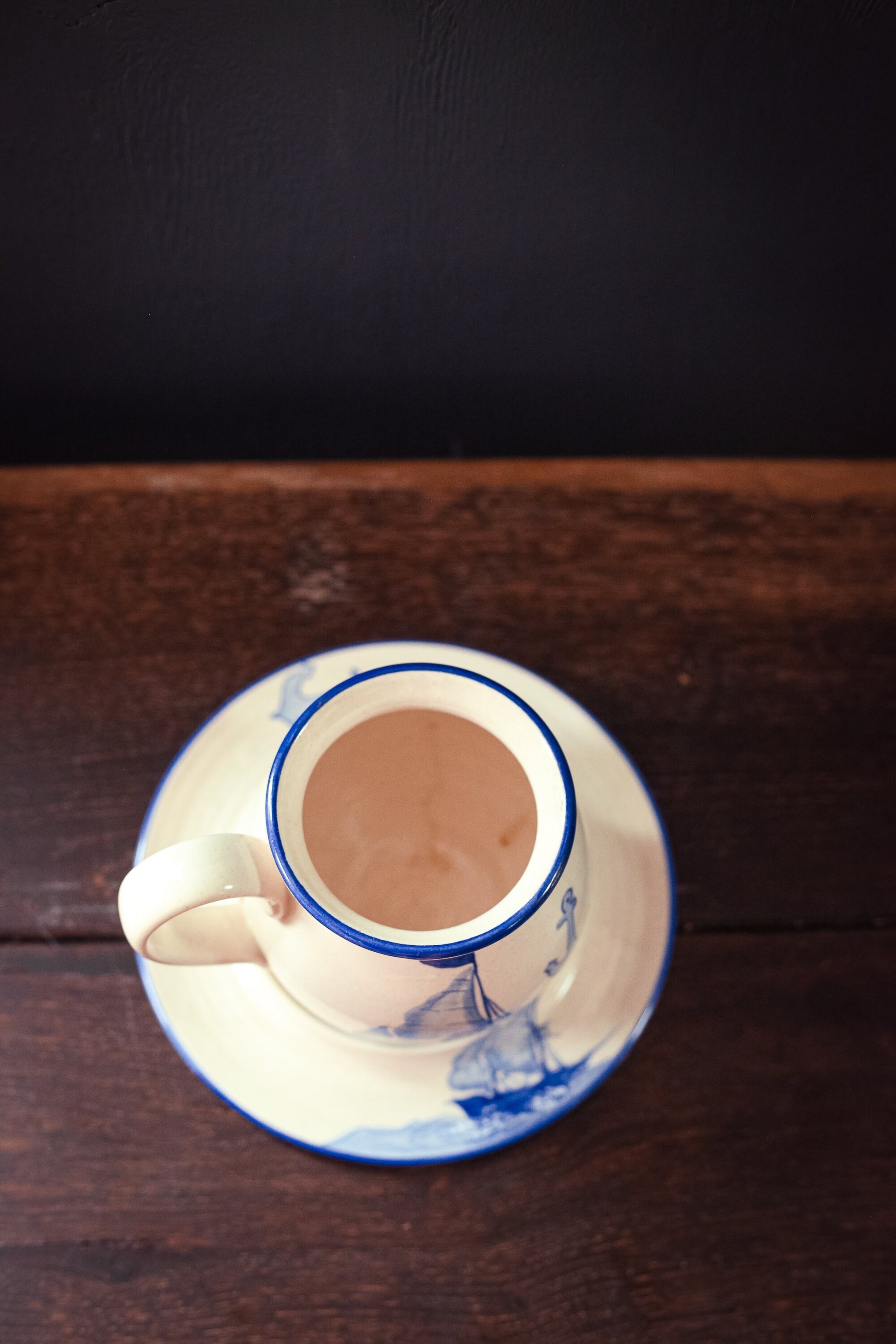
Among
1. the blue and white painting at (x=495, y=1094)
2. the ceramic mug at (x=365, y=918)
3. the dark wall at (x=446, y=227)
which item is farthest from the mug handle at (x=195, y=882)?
the dark wall at (x=446, y=227)

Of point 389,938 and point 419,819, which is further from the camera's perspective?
point 419,819

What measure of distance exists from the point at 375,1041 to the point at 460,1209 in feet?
0.28

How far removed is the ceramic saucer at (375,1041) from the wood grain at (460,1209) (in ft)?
0.12

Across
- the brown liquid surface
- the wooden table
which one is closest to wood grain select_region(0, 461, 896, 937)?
the wooden table

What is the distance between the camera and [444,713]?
338 millimetres

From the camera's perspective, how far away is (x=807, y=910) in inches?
17.1

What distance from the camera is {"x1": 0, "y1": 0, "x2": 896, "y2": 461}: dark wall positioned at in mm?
369

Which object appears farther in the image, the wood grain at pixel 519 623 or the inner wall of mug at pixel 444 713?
the wood grain at pixel 519 623

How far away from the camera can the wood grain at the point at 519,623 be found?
44cm

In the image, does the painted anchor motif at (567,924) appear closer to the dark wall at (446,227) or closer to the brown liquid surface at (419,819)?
the brown liquid surface at (419,819)

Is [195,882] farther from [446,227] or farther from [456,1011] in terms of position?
[446,227]

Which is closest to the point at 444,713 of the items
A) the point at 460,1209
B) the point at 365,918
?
the point at 365,918

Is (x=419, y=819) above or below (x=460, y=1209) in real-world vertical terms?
above

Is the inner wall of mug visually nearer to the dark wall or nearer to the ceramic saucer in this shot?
the ceramic saucer
